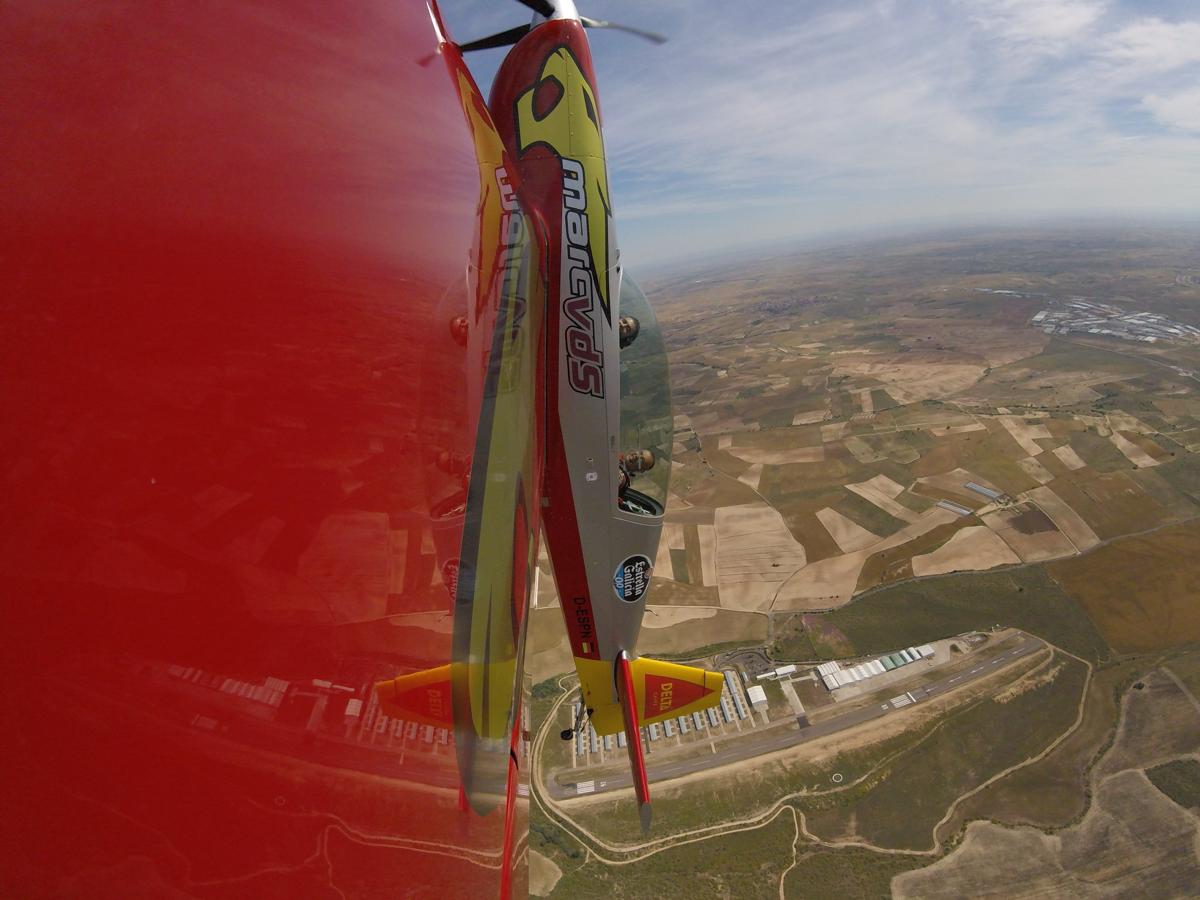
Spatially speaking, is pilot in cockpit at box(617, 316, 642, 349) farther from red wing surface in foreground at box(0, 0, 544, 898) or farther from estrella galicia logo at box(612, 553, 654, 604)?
red wing surface in foreground at box(0, 0, 544, 898)

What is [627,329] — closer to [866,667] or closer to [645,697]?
[645,697]

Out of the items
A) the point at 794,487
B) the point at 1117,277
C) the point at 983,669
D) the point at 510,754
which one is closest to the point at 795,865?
the point at 983,669

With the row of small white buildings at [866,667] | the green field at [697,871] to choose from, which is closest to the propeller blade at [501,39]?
the green field at [697,871]

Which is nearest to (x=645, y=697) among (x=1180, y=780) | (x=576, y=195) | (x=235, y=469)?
(x=576, y=195)

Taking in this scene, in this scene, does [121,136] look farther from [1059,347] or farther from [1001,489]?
[1059,347]

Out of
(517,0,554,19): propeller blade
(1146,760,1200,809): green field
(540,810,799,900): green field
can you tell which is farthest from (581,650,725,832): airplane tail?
(1146,760,1200,809): green field

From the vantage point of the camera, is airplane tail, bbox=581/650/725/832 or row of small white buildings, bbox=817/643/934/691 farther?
row of small white buildings, bbox=817/643/934/691
